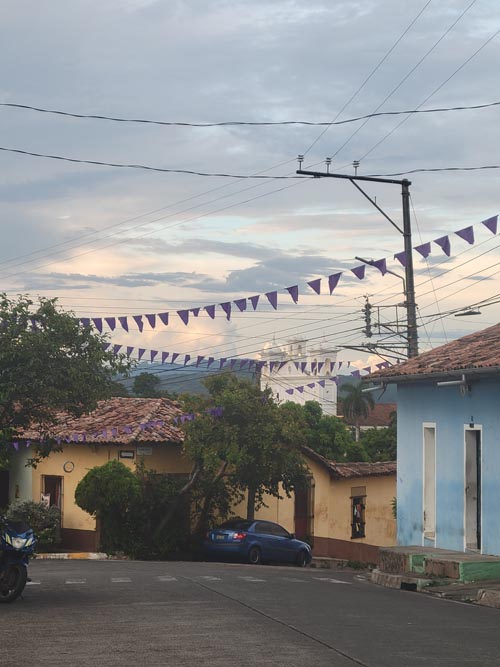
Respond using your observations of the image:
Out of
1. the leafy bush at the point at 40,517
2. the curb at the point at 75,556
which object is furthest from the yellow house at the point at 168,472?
the curb at the point at 75,556

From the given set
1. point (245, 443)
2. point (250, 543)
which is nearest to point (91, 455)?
point (245, 443)

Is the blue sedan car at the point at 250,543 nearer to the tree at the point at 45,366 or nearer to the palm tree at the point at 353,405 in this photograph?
the tree at the point at 45,366

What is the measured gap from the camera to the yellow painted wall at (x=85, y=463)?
3412 cm

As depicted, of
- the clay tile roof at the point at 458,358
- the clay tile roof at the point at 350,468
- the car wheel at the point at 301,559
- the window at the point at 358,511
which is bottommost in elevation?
the car wheel at the point at 301,559

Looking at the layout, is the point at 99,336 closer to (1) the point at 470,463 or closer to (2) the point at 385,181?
(1) the point at 470,463

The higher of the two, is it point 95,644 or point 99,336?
point 99,336

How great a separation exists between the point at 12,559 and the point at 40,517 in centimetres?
1900

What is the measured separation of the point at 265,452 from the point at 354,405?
85.0m

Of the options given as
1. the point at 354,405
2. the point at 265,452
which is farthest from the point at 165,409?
the point at 354,405

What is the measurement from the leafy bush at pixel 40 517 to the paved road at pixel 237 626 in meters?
15.1

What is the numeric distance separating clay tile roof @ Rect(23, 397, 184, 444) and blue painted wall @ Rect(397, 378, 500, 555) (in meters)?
11.8

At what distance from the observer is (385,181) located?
27.7 meters

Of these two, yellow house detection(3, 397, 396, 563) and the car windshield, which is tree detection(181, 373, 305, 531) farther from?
the car windshield

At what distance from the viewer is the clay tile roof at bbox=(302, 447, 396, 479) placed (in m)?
38.2
